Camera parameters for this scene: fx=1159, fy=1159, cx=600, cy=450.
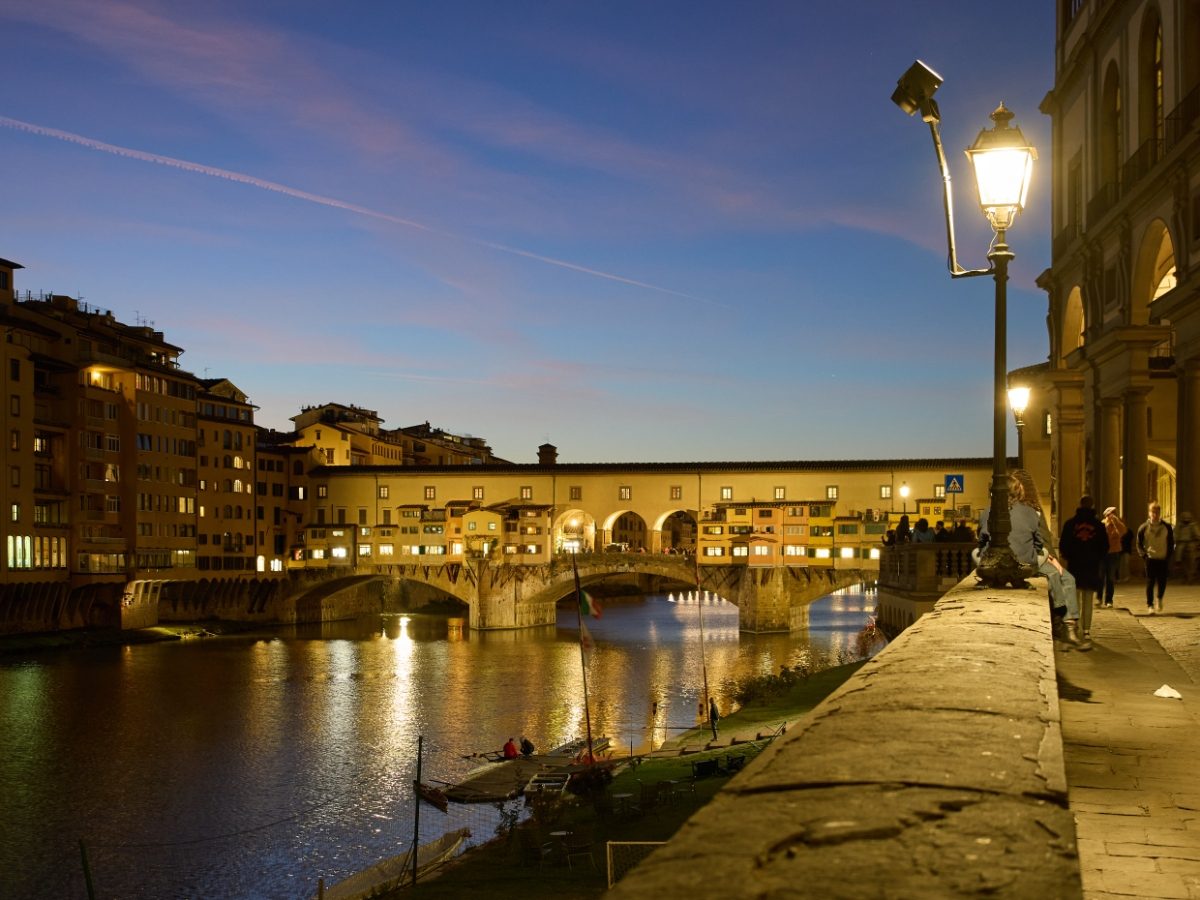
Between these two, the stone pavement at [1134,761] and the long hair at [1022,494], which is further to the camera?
the long hair at [1022,494]

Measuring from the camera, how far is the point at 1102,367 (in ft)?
89.8

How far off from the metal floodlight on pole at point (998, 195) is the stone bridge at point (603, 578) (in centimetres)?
6514

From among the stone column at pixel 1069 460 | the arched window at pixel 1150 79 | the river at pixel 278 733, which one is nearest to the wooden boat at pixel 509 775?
the river at pixel 278 733

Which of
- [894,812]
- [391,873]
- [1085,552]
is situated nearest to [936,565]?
[1085,552]

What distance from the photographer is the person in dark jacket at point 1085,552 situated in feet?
42.7

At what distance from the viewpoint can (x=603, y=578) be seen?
8031 cm

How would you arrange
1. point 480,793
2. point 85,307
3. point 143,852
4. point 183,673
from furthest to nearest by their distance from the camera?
point 85,307 < point 183,673 < point 480,793 < point 143,852

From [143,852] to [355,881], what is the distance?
23.9 feet

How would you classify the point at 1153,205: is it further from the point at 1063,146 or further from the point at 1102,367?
the point at 1063,146

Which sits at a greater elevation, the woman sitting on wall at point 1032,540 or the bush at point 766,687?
the woman sitting on wall at point 1032,540

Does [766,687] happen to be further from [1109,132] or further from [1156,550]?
[1156,550]

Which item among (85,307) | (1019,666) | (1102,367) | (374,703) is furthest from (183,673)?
(1019,666)

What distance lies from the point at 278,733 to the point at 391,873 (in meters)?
19.2

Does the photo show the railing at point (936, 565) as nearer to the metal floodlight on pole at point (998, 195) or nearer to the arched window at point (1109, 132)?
the arched window at point (1109, 132)
